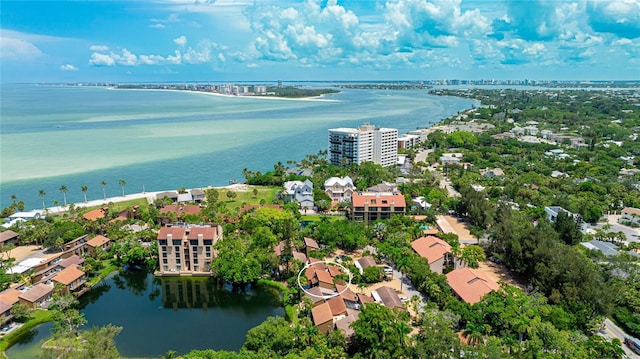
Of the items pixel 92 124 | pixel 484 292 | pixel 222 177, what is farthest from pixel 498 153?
pixel 92 124

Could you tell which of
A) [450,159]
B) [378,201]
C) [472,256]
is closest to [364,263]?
[472,256]

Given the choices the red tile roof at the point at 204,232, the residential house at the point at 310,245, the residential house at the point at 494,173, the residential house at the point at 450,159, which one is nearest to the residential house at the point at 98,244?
the red tile roof at the point at 204,232

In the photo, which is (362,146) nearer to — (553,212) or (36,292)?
(553,212)

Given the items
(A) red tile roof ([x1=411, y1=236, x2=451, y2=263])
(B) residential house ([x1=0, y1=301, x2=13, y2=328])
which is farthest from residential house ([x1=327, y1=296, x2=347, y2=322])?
(B) residential house ([x1=0, y1=301, x2=13, y2=328])

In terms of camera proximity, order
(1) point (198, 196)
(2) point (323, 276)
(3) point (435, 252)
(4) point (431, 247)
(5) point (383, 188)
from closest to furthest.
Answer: (2) point (323, 276)
(3) point (435, 252)
(4) point (431, 247)
(1) point (198, 196)
(5) point (383, 188)

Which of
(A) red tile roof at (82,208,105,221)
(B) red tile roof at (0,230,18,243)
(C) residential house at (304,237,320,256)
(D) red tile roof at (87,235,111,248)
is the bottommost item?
(C) residential house at (304,237,320,256)

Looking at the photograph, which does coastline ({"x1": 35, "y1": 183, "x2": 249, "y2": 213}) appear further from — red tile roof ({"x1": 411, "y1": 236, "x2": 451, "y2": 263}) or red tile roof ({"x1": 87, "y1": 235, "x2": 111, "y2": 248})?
red tile roof ({"x1": 411, "y1": 236, "x2": 451, "y2": 263})

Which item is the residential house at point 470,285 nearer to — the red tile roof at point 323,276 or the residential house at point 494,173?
the red tile roof at point 323,276
